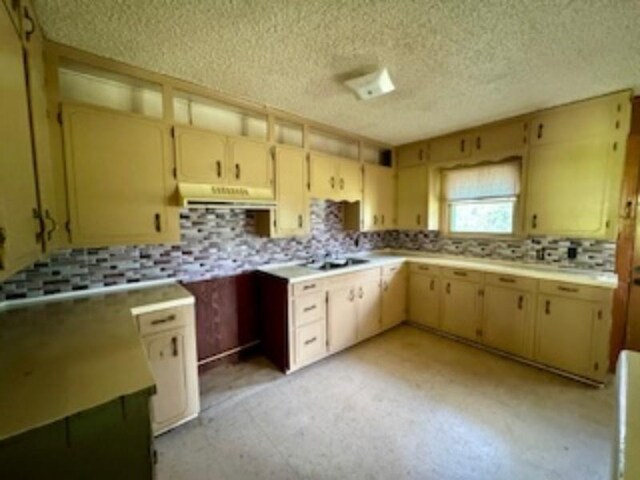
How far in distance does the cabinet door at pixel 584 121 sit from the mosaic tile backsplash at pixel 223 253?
3.31ft

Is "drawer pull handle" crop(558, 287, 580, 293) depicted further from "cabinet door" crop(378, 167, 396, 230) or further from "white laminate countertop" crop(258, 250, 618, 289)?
"cabinet door" crop(378, 167, 396, 230)

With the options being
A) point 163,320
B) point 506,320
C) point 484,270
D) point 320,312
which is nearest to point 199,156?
point 163,320

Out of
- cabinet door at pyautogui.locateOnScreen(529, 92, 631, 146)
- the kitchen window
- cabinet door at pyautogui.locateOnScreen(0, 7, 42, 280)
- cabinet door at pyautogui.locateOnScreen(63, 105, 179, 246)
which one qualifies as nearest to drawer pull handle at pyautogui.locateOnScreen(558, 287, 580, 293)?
the kitchen window

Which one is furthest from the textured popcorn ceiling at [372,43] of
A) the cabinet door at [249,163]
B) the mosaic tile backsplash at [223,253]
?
the mosaic tile backsplash at [223,253]

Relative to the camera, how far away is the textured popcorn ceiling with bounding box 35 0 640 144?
1.46 meters

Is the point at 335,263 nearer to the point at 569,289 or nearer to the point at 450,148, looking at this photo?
the point at 450,148

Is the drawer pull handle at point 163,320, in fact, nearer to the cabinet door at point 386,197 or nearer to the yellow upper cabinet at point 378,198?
the yellow upper cabinet at point 378,198

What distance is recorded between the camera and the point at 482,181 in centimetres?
351

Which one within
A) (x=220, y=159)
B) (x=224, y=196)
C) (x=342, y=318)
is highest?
(x=220, y=159)

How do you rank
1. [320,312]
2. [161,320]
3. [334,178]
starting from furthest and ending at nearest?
[334,178] < [320,312] < [161,320]

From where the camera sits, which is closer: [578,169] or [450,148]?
[578,169]

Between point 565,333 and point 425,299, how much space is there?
137cm

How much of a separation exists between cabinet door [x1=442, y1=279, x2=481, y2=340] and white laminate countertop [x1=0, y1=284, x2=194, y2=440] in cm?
286

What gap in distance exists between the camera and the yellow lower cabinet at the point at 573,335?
245 cm
